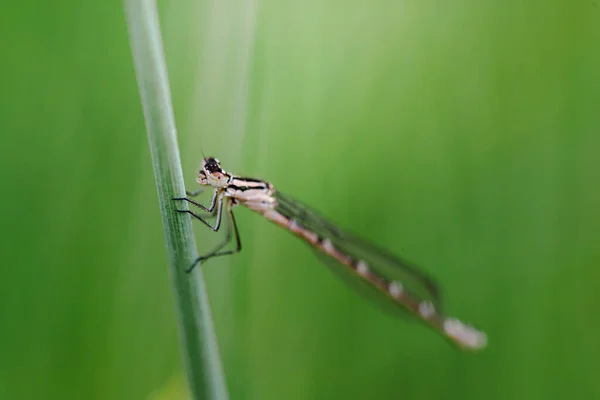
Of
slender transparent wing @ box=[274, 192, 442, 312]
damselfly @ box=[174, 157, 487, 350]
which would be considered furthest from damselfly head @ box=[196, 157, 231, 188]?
slender transparent wing @ box=[274, 192, 442, 312]

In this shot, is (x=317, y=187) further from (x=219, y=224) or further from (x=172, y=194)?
(x=172, y=194)

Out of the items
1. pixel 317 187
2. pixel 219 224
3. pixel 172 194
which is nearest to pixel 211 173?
pixel 219 224

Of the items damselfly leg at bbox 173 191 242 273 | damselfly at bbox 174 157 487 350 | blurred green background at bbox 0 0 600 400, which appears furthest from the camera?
→ damselfly at bbox 174 157 487 350

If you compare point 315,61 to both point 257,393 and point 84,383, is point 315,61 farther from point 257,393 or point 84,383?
point 84,383

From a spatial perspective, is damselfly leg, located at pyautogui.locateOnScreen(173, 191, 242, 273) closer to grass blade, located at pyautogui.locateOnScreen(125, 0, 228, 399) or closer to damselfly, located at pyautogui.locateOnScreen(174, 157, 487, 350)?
damselfly, located at pyautogui.locateOnScreen(174, 157, 487, 350)

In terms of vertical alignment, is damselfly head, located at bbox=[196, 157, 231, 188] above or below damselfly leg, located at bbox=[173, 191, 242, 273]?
above

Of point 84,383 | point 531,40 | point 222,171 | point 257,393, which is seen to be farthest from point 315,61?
point 84,383

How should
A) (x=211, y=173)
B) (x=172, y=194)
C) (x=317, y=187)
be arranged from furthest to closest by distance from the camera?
(x=317, y=187) → (x=211, y=173) → (x=172, y=194)
